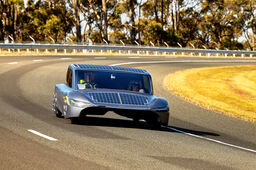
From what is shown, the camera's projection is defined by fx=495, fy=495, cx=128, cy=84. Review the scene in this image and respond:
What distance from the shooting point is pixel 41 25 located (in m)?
75.4

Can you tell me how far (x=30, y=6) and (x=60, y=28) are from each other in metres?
6.20

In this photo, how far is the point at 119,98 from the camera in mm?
10445

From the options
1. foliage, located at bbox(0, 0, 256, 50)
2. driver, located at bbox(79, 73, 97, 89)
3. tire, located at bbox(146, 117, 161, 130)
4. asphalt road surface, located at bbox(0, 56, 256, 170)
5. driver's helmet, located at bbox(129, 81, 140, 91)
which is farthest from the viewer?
foliage, located at bbox(0, 0, 256, 50)

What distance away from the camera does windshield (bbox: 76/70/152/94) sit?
10953 mm

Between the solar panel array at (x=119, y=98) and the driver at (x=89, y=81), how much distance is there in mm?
533

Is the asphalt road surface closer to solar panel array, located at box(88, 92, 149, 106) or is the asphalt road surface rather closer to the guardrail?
solar panel array, located at box(88, 92, 149, 106)

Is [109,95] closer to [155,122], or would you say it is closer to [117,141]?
[155,122]

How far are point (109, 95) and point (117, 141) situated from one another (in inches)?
66.9

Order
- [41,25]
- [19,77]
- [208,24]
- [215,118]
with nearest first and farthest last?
[215,118]
[19,77]
[41,25]
[208,24]

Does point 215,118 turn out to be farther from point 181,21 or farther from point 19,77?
point 181,21

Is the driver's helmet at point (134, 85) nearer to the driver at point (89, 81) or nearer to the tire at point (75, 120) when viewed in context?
the driver at point (89, 81)

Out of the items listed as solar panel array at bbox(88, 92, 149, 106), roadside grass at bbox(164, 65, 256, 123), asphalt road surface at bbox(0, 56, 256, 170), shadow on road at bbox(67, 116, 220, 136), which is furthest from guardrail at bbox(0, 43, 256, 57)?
solar panel array at bbox(88, 92, 149, 106)

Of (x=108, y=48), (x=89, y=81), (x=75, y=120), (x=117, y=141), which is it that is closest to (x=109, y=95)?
(x=89, y=81)

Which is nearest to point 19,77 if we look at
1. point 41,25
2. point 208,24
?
point 41,25
